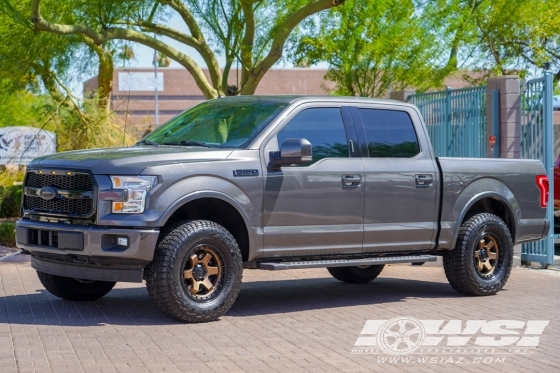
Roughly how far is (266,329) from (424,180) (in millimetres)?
2718

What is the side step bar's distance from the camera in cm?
890

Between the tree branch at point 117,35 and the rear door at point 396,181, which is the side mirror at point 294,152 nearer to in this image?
the rear door at point 396,181

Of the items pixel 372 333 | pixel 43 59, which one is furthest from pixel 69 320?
pixel 43 59

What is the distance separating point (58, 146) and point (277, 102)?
1098cm

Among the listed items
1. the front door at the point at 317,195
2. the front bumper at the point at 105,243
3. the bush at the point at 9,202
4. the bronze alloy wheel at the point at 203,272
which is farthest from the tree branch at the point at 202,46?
the front bumper at the point at 105,243

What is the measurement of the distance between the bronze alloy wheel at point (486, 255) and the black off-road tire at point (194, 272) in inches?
127

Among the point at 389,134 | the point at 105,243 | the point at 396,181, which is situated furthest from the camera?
the point at 389,134

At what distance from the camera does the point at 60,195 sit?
8.55 meters

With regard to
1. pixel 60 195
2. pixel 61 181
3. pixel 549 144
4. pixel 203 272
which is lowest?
pixel 203 272

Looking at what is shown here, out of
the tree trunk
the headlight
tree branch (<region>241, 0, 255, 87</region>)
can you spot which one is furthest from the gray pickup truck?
the tree trunk

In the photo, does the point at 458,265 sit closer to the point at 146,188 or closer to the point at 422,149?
the point at 422,149

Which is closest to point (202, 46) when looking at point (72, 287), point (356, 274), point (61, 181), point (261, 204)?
point (356, 274)

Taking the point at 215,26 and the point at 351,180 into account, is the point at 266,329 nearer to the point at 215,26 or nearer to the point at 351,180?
the point at 351,180

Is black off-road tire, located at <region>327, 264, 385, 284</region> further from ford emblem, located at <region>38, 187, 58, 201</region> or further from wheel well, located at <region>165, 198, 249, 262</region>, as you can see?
ford emblem, located at <region>38, 187, 58, 201</region>
